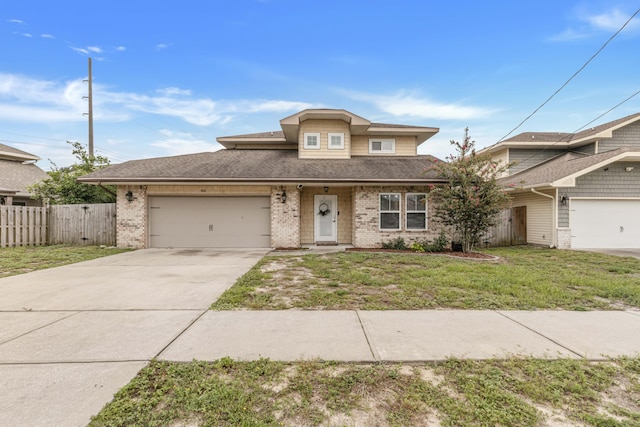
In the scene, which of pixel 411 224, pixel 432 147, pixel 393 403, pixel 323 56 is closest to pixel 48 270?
pixel 393 403

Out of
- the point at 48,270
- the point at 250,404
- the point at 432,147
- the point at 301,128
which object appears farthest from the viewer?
the point at 432,147

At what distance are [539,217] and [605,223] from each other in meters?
2.18

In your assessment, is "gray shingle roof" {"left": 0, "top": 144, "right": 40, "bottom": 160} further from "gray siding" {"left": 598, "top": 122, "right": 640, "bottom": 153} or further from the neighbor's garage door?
"gray siding" {"left": 598, "top": 122, "right": 640, "bottom": 153}

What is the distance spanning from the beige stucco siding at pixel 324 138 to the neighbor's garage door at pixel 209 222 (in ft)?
11.0

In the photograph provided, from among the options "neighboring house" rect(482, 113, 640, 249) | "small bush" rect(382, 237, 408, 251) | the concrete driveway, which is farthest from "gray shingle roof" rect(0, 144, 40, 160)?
"neighboring house" rect(482, 113, 640, 249)

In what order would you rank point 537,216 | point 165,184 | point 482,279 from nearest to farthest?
1. point 482,279
2. point 165,184
3. point 537,216

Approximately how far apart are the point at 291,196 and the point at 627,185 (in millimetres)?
13280

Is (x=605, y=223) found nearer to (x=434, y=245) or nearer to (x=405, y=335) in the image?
(x=434, y=245)

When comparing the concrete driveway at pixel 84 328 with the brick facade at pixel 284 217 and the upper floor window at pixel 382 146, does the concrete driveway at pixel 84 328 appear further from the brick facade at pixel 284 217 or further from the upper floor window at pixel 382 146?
the upper floor window at pixel 382 146

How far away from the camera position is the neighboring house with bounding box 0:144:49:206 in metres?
15.7

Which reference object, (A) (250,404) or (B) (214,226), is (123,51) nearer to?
(B) (214,226)

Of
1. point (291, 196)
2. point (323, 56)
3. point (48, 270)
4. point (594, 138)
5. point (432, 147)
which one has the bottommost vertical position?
point (48, 270)

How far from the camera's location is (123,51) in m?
14.8

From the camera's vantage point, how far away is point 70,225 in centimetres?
1220
